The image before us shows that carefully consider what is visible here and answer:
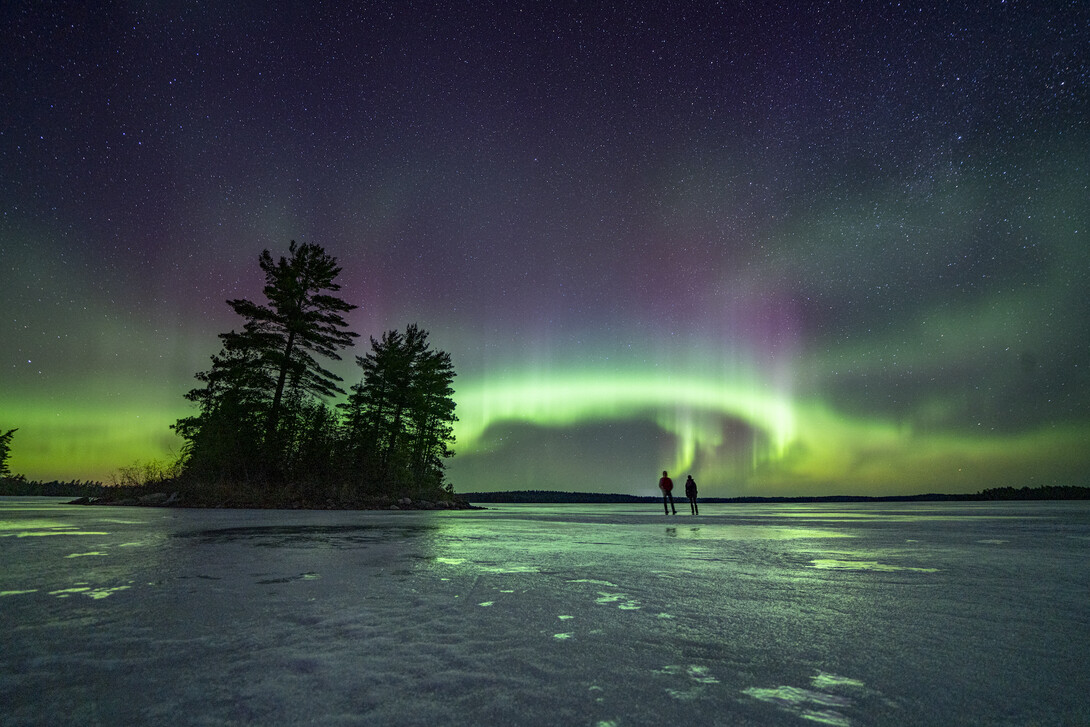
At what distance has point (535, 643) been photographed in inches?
120

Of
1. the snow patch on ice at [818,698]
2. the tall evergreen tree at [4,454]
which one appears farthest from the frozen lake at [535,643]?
the tall evergreen tree at [4,454]

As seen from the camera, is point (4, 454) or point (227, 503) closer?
point (227, 503)

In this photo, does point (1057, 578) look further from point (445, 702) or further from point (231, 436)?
point (231, 436)

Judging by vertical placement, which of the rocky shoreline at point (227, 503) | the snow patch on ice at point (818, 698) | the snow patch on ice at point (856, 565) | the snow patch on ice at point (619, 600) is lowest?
the rocky shoreline at point (227, 503)

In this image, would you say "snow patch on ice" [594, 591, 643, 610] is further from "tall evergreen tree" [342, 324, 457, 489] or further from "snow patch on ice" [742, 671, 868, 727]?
"tall evergreen tree" [342, 324, 457, 489]

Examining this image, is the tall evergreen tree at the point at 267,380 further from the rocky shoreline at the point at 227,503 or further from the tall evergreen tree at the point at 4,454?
the tall evergreen tree at the point at 4,454

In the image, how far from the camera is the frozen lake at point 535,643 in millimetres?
2139

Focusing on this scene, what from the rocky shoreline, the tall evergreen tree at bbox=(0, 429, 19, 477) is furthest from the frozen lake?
the tall evergreen tree at bbox=(0, 429, 19, 477)

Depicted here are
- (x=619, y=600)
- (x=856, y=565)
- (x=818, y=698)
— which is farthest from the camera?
(x=856, y=565)

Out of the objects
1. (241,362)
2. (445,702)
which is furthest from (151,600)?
(241,362)

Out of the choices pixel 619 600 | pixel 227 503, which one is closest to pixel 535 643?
pixel 619 600

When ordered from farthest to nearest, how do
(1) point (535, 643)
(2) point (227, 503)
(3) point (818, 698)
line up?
(2) point (227, 503) < (1) point (535, 643) < (3) point (818, 698)

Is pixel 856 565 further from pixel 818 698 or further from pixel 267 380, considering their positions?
pixel 267 380

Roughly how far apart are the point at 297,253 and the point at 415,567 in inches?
1113
